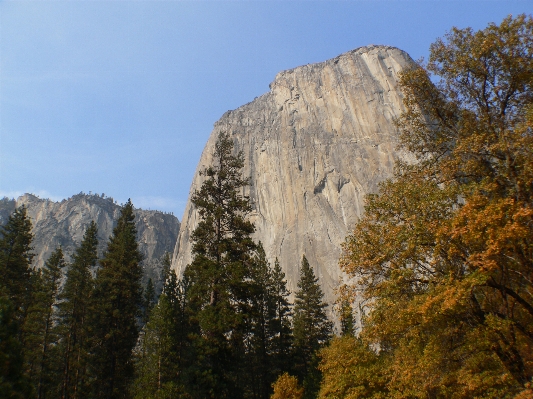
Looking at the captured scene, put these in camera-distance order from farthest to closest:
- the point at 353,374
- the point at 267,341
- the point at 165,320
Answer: the point at 267,341
the point at 165,320
the point at 353,374

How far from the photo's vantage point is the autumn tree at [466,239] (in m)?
8.41

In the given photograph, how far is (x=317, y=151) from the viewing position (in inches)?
3622

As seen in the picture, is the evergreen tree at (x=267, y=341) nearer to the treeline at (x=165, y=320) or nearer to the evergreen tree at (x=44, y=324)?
A: the treeline at (x=165, y=320)

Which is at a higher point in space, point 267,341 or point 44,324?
point 44,324

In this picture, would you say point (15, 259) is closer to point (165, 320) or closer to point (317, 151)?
point (165, 320)

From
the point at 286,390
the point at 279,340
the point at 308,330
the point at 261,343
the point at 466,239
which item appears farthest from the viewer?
the point at 308,330

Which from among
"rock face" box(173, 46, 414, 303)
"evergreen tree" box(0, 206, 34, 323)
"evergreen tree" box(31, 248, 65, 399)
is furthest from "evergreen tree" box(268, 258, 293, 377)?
"rock face" box(173, 46, 414, 303)

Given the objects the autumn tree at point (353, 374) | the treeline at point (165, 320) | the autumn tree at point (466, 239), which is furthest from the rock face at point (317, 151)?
the autumn tree at point (466, 239)

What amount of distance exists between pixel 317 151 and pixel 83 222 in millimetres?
112939

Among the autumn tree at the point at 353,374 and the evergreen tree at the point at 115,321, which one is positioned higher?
the evergreen tree at the point at 115,321

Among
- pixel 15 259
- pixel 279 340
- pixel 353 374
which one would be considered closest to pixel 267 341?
pixel 279 340

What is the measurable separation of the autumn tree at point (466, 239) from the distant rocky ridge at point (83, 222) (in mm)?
138649

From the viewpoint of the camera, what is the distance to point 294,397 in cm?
2534

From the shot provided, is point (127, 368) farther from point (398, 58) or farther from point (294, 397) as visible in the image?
point (398, 58)
